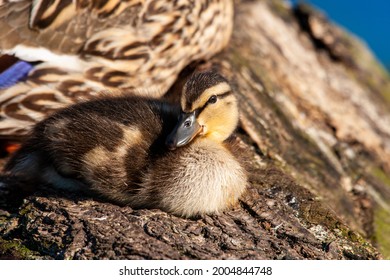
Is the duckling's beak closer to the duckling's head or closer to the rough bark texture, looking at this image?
the duckling's head

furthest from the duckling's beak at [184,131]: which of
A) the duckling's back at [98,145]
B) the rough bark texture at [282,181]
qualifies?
the rough bark texture at [282,181]

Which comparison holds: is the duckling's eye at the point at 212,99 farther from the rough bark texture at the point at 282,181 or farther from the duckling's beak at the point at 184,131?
the rough bark texture at the point at 282,181

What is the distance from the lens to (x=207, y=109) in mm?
3057

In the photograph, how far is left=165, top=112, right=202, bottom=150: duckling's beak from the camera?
2.87m

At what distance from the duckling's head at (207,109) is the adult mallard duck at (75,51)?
1.69ft

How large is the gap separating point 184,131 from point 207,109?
0.21 m

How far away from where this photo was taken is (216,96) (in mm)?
3094

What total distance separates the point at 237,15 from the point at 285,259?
3179mm

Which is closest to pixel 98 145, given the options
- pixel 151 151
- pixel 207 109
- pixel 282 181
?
pixel 151 151

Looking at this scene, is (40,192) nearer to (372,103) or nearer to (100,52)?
(100,52)

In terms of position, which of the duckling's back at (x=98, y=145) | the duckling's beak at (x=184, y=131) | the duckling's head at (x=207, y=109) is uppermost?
the duckling's head at (x=207, y=109)

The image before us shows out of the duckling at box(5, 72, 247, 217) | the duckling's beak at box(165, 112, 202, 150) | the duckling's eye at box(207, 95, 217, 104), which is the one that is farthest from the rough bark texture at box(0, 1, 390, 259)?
the duckling's eye at box(207, 95, 217, 104)

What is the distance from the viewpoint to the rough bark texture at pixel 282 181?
8.86 ft

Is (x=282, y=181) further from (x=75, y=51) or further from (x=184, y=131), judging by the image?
(x=75, y=51)
